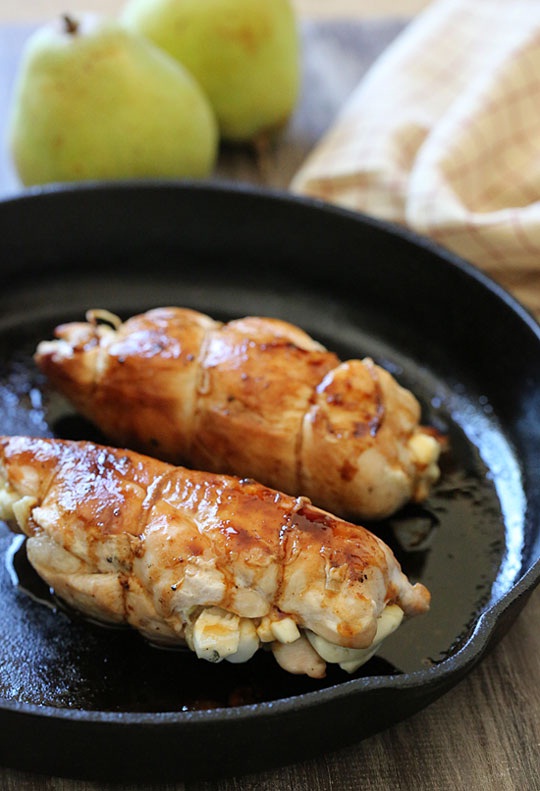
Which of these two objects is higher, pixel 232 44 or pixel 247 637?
pixel 232 44

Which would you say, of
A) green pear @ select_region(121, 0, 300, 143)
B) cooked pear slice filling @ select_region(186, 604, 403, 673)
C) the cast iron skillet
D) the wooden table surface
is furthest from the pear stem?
the wooden table surface

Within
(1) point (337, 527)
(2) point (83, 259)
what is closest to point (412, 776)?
(1) point (337, 527)

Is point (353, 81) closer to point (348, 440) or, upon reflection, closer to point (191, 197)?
point (191, 197)

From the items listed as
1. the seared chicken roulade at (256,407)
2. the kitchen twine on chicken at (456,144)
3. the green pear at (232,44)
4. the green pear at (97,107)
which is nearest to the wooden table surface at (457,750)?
the seared chicken roulade at (256,407)

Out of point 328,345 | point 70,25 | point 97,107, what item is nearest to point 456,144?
point 328,345

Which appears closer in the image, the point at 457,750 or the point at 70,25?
the point at 457,750

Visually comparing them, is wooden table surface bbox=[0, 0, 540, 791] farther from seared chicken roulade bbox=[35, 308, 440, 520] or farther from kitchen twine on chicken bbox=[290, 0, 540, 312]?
kitchen twine on chicken bbox=[290, 0, 540, 312]

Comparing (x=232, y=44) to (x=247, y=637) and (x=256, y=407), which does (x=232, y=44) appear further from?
(x=247, y=637)
